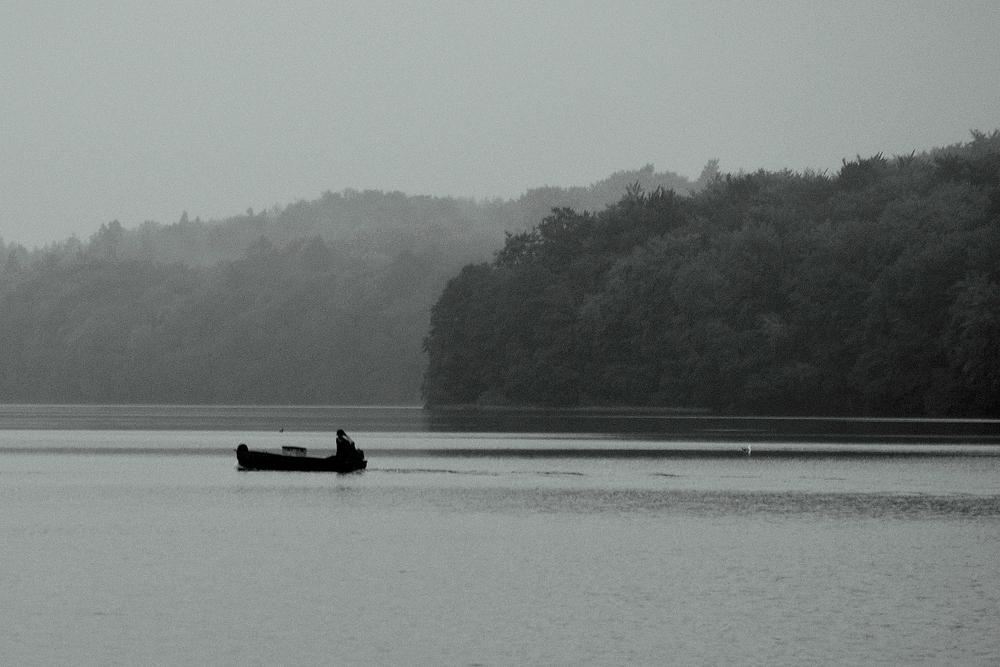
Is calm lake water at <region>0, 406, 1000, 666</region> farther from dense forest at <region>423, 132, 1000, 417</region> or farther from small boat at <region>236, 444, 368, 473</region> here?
dense forest at <region>423, 132, 1000, 417</region>

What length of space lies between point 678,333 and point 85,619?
117 meters

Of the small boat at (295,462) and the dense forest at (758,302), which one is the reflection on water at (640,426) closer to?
the dense forest at (758,302)

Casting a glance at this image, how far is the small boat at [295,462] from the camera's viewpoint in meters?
68.1

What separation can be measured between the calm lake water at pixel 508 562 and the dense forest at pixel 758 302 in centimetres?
4491

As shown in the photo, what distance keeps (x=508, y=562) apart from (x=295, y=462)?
31.8 meters

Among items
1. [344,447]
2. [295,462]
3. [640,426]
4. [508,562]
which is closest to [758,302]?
[640,426]

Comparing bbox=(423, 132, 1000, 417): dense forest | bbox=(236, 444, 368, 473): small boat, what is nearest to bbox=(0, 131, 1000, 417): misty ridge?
bbox=(423, 132, 1000, 417): dense forest

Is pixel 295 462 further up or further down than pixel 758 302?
further down

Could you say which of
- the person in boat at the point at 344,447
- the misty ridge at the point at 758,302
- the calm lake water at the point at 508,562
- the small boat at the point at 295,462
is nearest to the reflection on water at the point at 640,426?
the misty ridge at the point at 758,302

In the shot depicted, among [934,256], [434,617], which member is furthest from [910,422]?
[434,617]

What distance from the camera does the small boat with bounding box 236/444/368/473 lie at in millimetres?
68062

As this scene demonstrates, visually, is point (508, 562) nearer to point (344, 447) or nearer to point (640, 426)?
point (344, 447)

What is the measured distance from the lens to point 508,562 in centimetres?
3841

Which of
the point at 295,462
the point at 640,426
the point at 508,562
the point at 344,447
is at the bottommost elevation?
the point at 508,562
